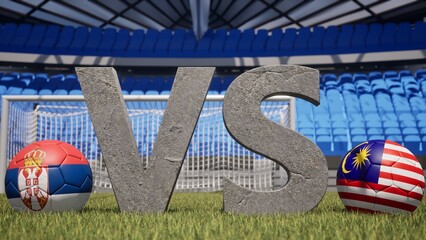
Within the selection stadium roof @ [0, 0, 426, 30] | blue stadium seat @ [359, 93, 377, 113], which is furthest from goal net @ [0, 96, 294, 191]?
stadium roof @ [0, 0, 426, 30]

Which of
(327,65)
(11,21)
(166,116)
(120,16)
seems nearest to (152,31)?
(120,16)

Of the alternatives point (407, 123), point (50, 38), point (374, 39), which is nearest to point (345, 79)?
point (374, 39)

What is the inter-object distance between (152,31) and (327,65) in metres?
6.70

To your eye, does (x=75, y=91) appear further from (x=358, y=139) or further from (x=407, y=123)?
(x=407, y=123)

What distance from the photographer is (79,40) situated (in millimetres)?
15453

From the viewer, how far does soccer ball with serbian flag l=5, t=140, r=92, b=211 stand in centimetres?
327

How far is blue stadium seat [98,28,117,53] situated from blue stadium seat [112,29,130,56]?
0.15m

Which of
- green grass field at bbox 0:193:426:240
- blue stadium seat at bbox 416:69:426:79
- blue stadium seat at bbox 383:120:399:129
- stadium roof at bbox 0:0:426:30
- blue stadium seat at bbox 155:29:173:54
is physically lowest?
green grass field at bbox 0:193:426:240

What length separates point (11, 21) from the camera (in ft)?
54.2

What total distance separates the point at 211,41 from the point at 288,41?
9.50 ft

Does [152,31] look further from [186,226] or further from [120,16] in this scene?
[186,226]

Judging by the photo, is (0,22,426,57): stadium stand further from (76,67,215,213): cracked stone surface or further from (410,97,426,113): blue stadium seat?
(76,67,215,213): cracked stone surface

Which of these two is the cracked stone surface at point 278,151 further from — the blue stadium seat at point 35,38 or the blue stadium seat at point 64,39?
the blue stadium seat at point 35,38

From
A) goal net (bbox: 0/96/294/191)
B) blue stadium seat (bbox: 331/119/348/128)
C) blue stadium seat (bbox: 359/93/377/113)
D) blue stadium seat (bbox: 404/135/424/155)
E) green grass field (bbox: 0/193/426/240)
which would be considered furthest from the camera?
blue stadium seat (bbox: 359/93/377/113)
